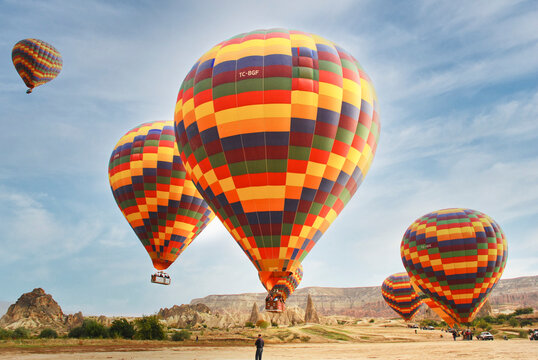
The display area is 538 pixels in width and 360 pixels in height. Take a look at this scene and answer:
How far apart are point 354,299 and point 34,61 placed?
157466 millimetres

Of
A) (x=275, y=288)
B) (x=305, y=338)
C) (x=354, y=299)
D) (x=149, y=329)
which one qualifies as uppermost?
(x=275, y=288)

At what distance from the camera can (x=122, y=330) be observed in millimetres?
28844

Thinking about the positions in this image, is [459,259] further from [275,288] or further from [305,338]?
[275,288]

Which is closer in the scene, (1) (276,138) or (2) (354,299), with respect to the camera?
(1) (276,138)

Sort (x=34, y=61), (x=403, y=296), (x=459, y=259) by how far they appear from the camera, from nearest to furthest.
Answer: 1. (x=459, y=259)
2. (x=34, y=61)
3. (x=403, y=296)

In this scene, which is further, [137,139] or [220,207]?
[137,139]

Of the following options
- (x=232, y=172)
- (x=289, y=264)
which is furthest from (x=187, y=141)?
(x=289, y=264)

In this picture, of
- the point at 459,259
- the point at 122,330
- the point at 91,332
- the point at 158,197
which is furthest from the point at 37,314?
the point at 459,259

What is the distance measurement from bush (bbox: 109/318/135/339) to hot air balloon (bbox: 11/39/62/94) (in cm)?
2798

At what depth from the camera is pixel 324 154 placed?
1462 centimetres

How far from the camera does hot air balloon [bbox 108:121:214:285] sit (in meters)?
24.8

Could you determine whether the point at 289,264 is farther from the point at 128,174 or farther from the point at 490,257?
the point at 490,257

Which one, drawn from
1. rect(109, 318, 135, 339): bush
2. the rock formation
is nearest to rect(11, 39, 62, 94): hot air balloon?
rect(109, 318, 135, 339): bush

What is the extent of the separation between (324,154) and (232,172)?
3.61 meters
